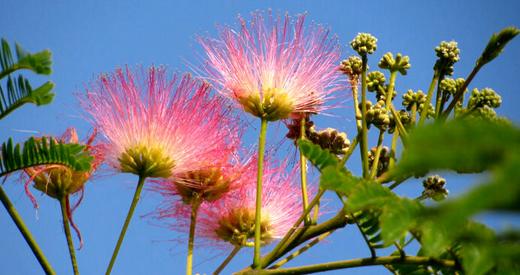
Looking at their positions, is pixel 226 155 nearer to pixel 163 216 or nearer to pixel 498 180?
pixel 163 216

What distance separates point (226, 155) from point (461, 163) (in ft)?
6.84

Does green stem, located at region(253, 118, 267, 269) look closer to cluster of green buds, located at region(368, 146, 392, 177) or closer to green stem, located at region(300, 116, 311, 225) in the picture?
green stem, located at region(300, 116, 311, 225)

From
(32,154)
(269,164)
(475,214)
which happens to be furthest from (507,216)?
(269,164)

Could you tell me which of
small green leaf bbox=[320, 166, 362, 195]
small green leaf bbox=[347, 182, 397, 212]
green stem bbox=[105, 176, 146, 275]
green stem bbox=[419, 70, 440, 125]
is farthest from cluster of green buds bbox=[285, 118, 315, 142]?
small green leaf bbox=[347, 182, 397, 212]

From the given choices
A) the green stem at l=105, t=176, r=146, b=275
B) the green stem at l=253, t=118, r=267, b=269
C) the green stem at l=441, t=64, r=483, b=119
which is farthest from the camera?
the green stem at l=441, t=64, r=483, b=119

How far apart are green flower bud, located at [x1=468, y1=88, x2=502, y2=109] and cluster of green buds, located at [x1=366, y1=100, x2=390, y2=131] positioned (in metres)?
0.35

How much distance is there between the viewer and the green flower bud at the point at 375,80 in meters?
2.66

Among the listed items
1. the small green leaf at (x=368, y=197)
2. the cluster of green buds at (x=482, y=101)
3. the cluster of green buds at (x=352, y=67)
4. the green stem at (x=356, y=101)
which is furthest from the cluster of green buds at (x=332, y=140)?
the small green leaf at (x=368, y=197)

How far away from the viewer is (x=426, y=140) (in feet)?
1.73

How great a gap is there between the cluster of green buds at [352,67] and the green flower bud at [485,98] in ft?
1.67

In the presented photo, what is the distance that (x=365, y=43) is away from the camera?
2584 millimetres

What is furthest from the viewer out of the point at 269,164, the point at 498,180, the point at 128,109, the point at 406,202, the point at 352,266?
the point at 269,164

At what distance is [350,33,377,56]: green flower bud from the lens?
8.45 ft

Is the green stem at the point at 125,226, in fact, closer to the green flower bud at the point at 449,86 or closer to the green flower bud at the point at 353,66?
the green flower bud at the point at 353,66
